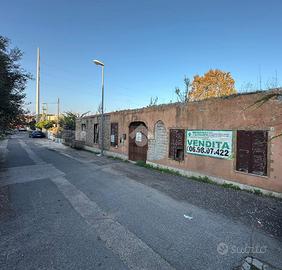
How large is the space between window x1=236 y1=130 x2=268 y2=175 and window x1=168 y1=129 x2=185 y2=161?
2893 mm

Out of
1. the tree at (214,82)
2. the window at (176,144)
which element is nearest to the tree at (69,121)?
the tree at (214,82)

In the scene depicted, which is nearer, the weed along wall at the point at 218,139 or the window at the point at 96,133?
the weed along wall at the point at 218,139

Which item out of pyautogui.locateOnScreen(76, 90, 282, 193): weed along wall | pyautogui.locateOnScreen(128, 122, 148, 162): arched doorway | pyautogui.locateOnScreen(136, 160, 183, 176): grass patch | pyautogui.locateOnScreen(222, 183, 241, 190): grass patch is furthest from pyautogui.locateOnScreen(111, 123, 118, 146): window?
pyautogui.locateOnScreen(222, 183, 241, 190): grass patch

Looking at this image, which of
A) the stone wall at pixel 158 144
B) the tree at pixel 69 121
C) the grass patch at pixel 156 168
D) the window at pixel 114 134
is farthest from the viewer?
the tree at pixel 69 121

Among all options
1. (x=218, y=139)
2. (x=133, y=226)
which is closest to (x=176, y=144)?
(x=218, y=139)

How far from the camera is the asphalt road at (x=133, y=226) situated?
3479mm

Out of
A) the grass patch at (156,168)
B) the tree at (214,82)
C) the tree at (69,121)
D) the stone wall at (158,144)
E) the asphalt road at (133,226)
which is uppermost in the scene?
the tree at (214,82)

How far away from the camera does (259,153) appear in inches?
285

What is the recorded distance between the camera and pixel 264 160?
23.2 ft

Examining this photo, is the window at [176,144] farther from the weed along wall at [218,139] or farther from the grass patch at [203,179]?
the grass patch at [203,179]

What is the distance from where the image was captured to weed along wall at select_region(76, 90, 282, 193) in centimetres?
700

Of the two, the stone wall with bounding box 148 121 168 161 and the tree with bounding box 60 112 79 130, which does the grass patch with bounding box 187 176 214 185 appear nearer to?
the stone wall with bounding box 148 121 168 161

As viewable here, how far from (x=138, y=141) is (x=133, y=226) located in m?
9.21

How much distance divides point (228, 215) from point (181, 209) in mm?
1103
